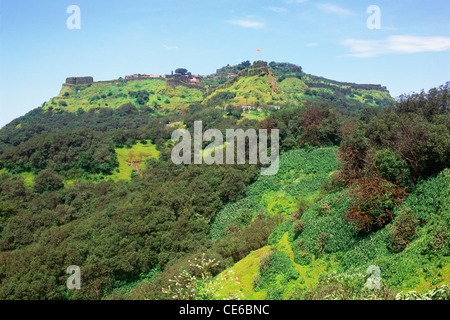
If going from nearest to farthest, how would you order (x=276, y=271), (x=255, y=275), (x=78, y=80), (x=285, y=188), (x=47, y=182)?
(x=276, y=271), (x=255, y=275), (x=285, y=188), (x=47, y=182), (x=78, y=80)

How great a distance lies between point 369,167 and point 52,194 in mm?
50897

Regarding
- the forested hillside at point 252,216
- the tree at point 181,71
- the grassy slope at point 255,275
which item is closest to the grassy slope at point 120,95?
the tree at point 181,71

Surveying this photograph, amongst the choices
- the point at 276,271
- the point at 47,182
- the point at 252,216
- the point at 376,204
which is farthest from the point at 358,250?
the point at 47,182

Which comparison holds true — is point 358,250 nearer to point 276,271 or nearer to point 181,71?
point 276,271

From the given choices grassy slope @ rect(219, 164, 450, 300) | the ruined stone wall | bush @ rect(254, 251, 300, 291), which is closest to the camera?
grassy slope @ rect(219, 164, 450, 300)

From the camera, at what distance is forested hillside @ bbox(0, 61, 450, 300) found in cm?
1277

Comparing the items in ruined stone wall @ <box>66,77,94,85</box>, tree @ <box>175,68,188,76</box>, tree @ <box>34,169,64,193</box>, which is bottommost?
tree @ <box>34,169,64,193</box>

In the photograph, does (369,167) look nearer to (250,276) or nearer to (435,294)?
(250,276)

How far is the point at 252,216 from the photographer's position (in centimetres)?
2941

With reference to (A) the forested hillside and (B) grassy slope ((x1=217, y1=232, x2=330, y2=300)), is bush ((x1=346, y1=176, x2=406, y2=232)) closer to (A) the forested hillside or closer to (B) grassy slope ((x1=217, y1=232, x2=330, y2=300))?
(A) the forested hillside

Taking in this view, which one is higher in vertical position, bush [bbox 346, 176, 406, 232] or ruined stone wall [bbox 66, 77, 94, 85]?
ruined stone wall [bbox 66, 77, 94, 85]

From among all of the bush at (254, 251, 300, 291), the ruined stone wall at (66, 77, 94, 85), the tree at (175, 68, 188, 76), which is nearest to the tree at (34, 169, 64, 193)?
the bush at (254, 251, 300, 291)
